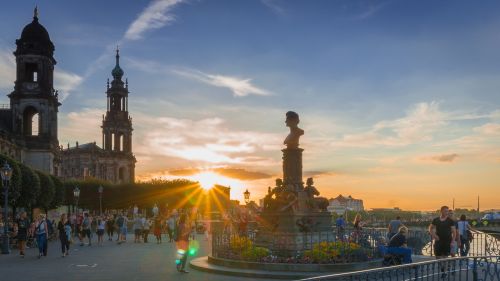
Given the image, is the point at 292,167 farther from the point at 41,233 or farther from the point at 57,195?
the point at 57,195

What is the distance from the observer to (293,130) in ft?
81.8

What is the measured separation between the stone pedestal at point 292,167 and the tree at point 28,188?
28.8 m

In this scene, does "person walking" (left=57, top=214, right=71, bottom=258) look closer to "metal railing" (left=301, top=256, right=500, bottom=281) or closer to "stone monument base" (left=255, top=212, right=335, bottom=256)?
"stone monument base" (left=255, top=212, right=335, bottom=256)

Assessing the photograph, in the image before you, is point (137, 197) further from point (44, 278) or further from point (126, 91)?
point (44, 278)

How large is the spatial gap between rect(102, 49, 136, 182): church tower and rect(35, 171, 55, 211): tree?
58588 millimetres

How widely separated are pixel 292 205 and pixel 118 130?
94.9 meters

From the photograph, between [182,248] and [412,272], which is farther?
[182,248]

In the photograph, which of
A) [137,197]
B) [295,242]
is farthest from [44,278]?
[137,197]

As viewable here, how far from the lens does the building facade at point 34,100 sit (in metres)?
75.2

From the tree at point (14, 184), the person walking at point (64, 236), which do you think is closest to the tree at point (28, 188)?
the tree at point (14, 184)

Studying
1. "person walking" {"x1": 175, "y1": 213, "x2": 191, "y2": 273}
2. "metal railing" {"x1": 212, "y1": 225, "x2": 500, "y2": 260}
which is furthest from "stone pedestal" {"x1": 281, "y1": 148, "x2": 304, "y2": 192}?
"person walking" {"x1": 175, "y1": 213, "x2": 191, "y2": 273}

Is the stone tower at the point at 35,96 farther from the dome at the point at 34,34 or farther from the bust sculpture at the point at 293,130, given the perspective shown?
the bust sculpture at the point at 293,130

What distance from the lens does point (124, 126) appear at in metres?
114

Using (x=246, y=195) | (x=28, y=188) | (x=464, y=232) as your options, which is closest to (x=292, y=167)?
(x=464, y=232)
